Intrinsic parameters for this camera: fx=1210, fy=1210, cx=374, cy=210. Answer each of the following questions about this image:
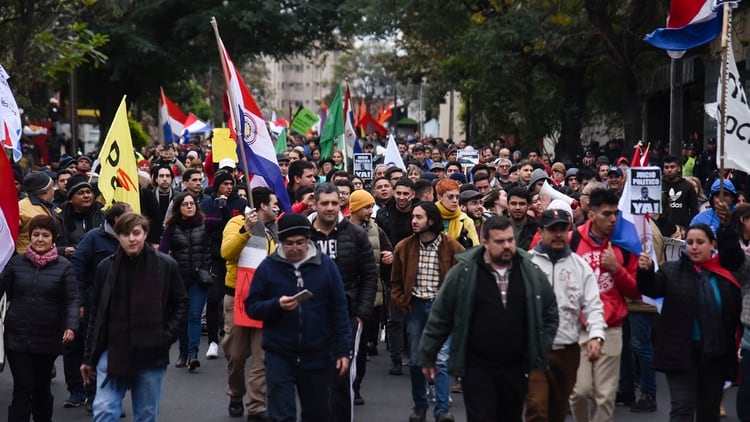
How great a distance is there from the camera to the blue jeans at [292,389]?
24.3 feet

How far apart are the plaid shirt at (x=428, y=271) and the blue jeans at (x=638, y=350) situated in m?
1.70

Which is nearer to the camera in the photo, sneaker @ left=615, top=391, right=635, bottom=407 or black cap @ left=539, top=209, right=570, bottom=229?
black cap @ left=539, top=209, right=570, bottom=229

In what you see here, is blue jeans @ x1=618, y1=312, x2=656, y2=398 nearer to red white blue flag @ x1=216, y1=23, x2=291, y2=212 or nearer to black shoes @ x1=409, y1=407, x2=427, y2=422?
black shoes @ x1=409, y1=407, x2=427, y2=422

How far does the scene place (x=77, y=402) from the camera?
390 inches

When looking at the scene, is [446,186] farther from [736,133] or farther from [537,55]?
[537,55]

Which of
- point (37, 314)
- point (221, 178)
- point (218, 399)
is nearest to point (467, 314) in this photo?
point (37, 314)

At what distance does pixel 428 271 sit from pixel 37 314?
2934 millimetres

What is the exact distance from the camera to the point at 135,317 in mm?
7359

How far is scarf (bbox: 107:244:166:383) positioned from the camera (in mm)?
7328

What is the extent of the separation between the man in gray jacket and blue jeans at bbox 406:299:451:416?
1.68m

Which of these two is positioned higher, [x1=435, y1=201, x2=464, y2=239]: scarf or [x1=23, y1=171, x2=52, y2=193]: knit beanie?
[x1=23, y1=171, x2=52, y2=193]: knit beanie

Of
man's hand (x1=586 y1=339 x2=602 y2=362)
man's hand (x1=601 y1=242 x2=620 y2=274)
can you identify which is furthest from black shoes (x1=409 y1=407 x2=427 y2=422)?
man's hand (x1=586 y1=339 x2=602 y2=362)

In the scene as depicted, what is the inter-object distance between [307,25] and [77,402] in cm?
3398

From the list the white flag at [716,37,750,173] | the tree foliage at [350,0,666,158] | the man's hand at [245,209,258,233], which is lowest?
the man's hand at [245,209,258,233]
